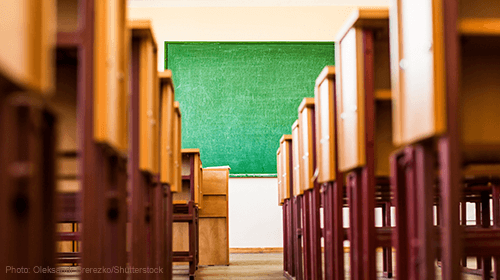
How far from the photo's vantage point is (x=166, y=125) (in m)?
2.84

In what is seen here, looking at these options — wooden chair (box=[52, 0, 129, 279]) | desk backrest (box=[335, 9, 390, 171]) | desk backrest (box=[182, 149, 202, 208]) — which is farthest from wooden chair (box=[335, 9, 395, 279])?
desk backrest (box=[182, 149, 202, 208])

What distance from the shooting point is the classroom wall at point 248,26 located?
687 centimetres

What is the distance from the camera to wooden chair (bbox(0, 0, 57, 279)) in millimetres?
818

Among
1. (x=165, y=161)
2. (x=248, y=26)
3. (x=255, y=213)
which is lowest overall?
(x=255, y=213)

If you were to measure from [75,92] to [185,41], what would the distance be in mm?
5337

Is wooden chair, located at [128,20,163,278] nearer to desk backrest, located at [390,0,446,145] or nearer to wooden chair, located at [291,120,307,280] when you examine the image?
desk backrest, located at [390,0,446,145]

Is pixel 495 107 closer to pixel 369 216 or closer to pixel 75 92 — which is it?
pixel 369 216

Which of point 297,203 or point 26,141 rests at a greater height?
point 26,141

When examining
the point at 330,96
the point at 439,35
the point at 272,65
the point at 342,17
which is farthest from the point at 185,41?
the point at 439,35

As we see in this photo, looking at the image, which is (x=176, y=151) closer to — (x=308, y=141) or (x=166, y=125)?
(x=166, y=125)

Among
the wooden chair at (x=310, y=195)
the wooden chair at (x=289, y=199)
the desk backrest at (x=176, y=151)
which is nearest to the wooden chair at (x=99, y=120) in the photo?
the wooden chair at (x=310, y=195)

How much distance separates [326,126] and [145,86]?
837 millimetres

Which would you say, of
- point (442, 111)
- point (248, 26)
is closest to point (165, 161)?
point (442, 111)

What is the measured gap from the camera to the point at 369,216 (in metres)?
1.86
